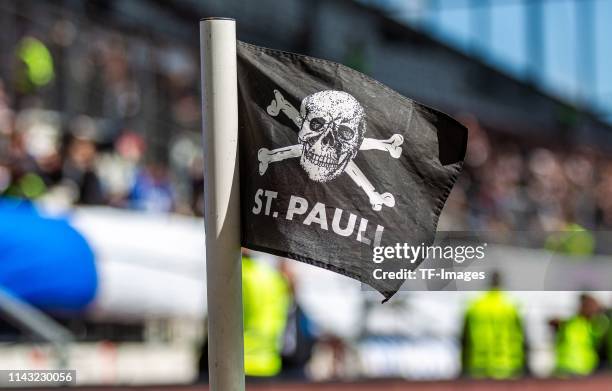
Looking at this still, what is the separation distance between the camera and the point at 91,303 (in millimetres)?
12234

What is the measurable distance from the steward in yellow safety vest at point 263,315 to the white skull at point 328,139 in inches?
235

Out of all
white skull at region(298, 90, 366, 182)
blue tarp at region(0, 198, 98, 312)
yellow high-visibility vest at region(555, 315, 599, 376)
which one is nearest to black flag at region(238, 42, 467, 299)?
white skull at region(298, 90, 366, 182)

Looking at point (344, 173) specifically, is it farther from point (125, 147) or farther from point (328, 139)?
point (125, 147)

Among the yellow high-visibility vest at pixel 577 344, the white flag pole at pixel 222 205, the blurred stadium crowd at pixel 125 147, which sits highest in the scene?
the blurred stadium crowd at pixel 125 147

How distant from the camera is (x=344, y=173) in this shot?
420 centimetres

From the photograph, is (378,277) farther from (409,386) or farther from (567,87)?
(567,87)

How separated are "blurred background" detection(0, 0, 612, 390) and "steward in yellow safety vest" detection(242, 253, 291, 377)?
1 cm

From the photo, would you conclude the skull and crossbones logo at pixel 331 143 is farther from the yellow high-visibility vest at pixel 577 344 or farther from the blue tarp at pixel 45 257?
the yellow high-visibility vest at pixel 577 344

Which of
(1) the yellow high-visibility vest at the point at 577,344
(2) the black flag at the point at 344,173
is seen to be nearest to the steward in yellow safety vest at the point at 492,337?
(1) the yellow high-visibility vest at the point at 577,344

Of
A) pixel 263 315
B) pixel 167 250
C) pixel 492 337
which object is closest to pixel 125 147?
pixel 167 250

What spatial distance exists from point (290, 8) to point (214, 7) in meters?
2.34

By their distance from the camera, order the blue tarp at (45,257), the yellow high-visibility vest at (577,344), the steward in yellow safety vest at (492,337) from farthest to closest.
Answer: the yellow high-visibility vest at (577,344) < the blue tarp at (45,257) < the steward in yellow safety vest at (492,337)

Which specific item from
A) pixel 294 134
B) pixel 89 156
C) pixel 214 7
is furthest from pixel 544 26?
pixel 294 134

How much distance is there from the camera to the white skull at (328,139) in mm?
4195
